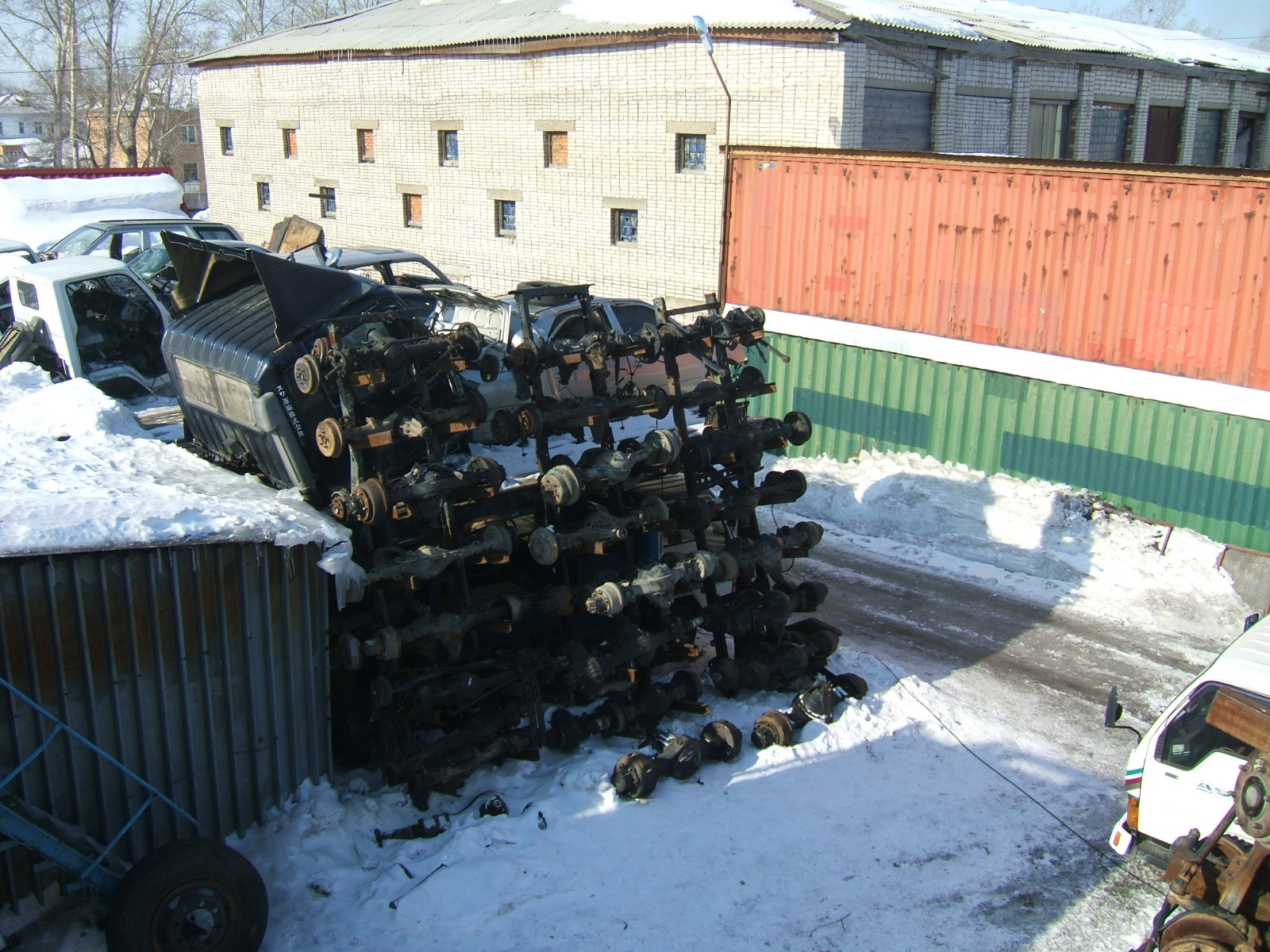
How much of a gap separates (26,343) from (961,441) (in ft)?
34.9

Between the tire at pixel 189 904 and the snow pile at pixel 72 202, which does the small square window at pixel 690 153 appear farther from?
the tire at pixel 189 904

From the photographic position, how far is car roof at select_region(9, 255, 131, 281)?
11.2m

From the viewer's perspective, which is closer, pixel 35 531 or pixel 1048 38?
pixel 35 531

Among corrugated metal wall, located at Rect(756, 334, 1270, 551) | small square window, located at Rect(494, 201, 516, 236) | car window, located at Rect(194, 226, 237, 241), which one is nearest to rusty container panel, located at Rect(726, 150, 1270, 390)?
corrugated metal wall, located at Rect(756, 334, 1270, 551)

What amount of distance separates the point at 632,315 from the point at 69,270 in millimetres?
6518

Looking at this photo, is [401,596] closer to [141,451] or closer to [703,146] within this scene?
[141,451]

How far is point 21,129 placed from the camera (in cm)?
8388

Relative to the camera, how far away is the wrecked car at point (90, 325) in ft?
36.2

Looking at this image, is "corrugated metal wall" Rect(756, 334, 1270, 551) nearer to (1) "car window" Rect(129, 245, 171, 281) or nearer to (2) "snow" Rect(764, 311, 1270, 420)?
(2) "snow" Rect(764, 311, 1270, 420)

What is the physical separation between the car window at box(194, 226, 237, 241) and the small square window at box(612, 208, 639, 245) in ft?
20.8

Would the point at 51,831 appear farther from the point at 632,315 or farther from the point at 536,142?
the point at 536,142

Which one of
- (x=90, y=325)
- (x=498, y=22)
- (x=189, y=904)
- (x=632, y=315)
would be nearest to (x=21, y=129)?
(x=498, y=22)

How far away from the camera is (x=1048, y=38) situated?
19.4 meters

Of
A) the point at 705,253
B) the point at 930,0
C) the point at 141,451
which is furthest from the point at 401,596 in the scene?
the point at 930,0
